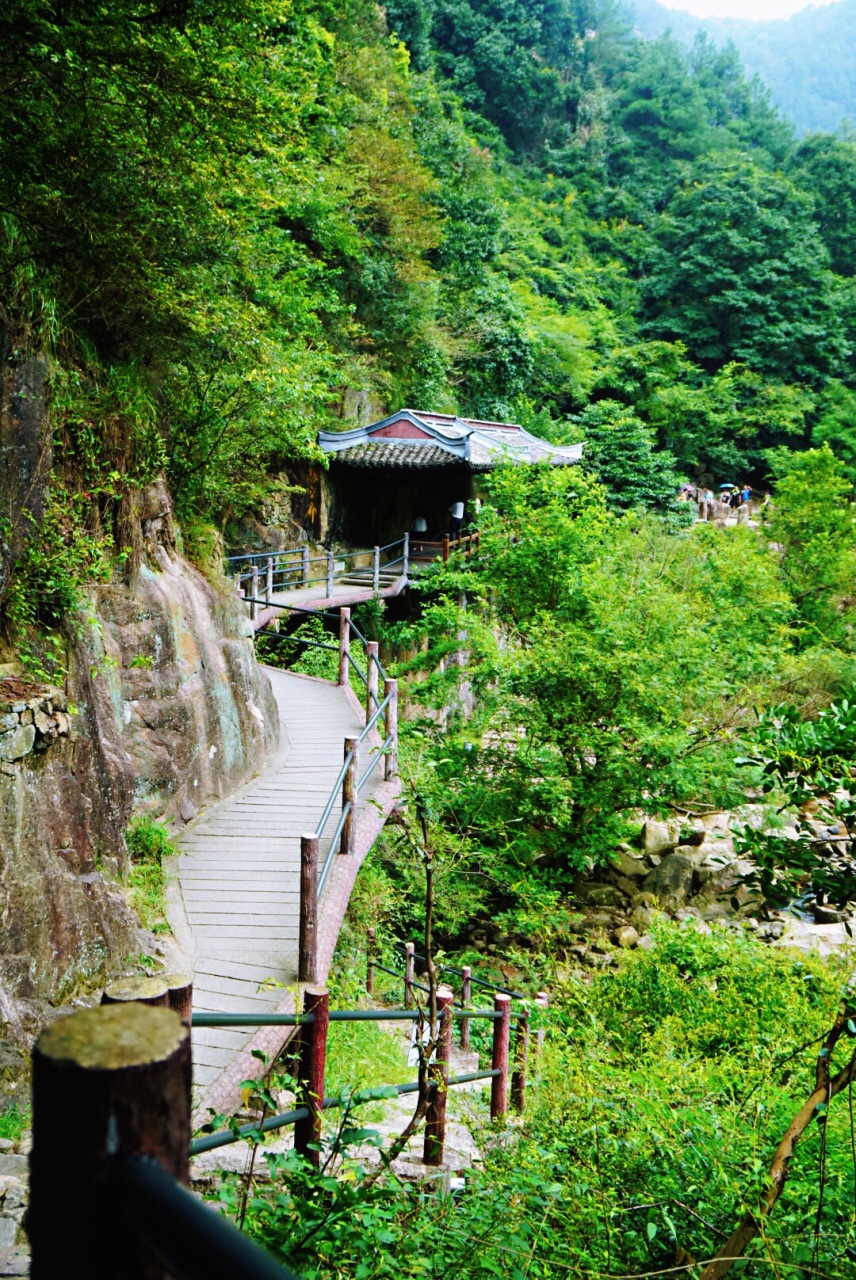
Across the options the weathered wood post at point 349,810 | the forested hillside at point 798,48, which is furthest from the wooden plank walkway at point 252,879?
the forested hillside at point 798,48

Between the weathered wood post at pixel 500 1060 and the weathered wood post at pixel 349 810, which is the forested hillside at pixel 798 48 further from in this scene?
the weathered wood post at pixel 500 1060

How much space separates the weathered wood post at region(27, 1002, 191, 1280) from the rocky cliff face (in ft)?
16.9

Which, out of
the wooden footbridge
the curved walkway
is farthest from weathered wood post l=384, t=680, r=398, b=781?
the curved walkway

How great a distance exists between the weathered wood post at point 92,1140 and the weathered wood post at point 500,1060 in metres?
5.39

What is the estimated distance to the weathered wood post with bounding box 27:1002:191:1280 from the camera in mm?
729

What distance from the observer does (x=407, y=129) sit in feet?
75.8

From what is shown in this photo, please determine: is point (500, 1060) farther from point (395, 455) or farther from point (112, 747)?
point (395, 455)

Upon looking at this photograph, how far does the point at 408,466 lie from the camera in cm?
1969

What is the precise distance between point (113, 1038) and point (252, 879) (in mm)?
7387

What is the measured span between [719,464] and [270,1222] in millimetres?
33179

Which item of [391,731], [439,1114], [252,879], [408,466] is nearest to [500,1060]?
[439,1114]

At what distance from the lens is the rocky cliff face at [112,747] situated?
219 inches

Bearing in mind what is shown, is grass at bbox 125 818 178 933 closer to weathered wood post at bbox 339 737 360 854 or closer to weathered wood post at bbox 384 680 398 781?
weathered wood post at bbox 339 737 360 854

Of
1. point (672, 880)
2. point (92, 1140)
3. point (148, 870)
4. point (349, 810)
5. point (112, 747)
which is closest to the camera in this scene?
point (92, 1140)
